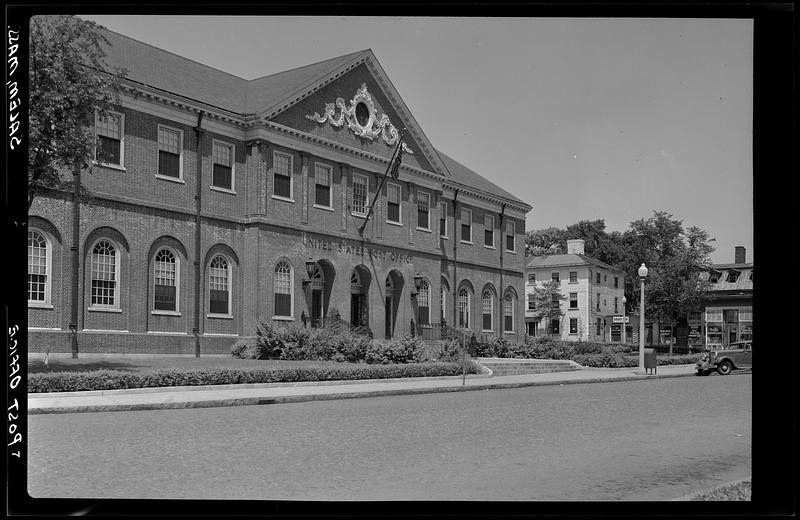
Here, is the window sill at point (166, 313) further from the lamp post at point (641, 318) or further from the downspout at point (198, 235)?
the lamp post at point (641, 318)

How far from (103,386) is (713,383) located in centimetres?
1877

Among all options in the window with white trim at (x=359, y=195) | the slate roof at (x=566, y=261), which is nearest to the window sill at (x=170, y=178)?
the window with white trim at (x=359, y=195)

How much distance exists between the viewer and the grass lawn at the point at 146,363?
73.3 feet

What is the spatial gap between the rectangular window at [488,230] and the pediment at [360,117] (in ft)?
26.8

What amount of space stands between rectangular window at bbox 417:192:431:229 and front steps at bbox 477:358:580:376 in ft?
31.8

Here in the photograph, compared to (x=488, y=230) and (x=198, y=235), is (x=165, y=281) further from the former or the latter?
(x=488, y=230)

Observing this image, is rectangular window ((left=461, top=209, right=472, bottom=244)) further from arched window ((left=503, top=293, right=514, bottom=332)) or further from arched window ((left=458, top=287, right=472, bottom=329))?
arched window ((left=503, top=293, right=514, bottom=332))

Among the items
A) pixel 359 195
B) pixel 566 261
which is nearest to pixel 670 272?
pixel 359 195

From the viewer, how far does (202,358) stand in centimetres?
2953

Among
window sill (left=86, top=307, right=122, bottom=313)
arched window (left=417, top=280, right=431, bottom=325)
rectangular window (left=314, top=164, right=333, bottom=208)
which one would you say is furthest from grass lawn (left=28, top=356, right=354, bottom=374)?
arched window (left=417, top=280, right=431, bottom=325)

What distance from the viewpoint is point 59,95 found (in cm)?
1797

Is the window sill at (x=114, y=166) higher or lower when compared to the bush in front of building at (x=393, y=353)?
higher
